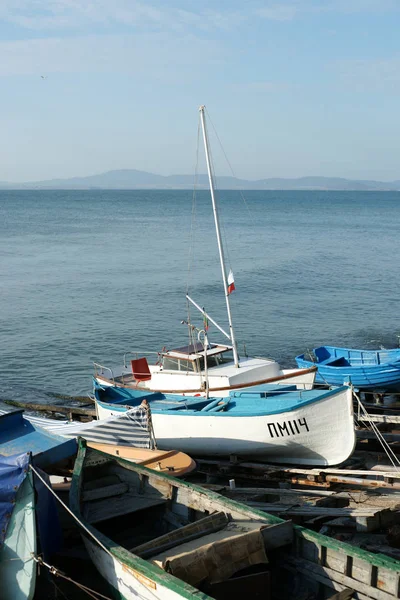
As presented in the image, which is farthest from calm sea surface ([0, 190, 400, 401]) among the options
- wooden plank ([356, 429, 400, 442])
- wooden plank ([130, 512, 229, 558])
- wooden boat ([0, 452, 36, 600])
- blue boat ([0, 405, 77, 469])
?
wooden plank ([130, 512, 229, 558])

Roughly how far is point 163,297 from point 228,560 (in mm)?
39458

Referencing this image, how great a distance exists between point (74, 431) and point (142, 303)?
98.3ft

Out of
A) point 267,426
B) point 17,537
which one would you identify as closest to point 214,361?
point 267,426

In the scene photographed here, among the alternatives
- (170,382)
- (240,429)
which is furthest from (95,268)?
(240,429)

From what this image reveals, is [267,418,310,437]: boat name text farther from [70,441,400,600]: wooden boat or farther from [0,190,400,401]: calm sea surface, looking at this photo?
[0,190,400,401]: calm sea surface

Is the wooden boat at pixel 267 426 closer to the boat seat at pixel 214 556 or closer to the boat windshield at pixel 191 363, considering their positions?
the boat windshield at pixel 191 363

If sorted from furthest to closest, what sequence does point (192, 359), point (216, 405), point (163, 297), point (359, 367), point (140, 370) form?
point (163, 297) → point (359, 367) → point (140, 370) → point (192, 359) → point (216, 405)

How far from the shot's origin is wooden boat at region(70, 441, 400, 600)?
10.1m

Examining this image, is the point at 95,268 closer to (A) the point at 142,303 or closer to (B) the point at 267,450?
(A) the point at 142,303

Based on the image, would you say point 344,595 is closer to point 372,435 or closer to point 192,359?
point 372,435

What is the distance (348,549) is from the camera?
1040 centimetres

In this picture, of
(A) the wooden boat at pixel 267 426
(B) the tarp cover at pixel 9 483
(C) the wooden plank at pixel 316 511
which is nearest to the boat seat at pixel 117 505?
(B) the tarp cover at pixel 9 483

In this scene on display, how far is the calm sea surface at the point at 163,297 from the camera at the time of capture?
36.2 m

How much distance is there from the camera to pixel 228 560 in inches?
417
